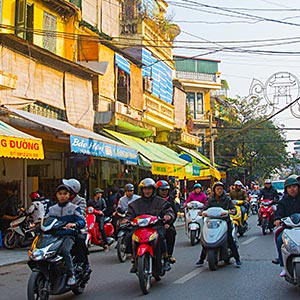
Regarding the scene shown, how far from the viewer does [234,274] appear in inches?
340

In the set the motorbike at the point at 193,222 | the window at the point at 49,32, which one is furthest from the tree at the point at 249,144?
the motorbike at the point at 193,222

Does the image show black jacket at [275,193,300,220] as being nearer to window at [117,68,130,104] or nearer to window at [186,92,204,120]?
window at [117,68,130,104]

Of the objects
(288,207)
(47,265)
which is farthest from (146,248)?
(288,207)

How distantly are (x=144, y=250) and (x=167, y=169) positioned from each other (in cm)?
1276

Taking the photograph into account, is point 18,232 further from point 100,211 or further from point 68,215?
point 68,215

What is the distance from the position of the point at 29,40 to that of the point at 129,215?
1014cm

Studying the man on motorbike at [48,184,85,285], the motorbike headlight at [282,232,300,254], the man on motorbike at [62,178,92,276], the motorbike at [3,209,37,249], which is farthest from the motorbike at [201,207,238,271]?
the motorbike at [3,209,37,249]

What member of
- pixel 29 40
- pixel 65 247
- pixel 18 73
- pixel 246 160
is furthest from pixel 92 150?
pixel 246 160

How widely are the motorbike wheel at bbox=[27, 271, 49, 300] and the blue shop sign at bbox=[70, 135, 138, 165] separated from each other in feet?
22.8

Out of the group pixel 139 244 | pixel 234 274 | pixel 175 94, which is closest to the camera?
pixel 139 244

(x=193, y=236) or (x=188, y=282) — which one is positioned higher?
(x=193, y=236)

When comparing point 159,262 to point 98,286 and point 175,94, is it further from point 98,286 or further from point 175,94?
point 175,94

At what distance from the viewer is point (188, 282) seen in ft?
26.3

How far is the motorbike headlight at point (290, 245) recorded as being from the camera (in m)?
6.36
